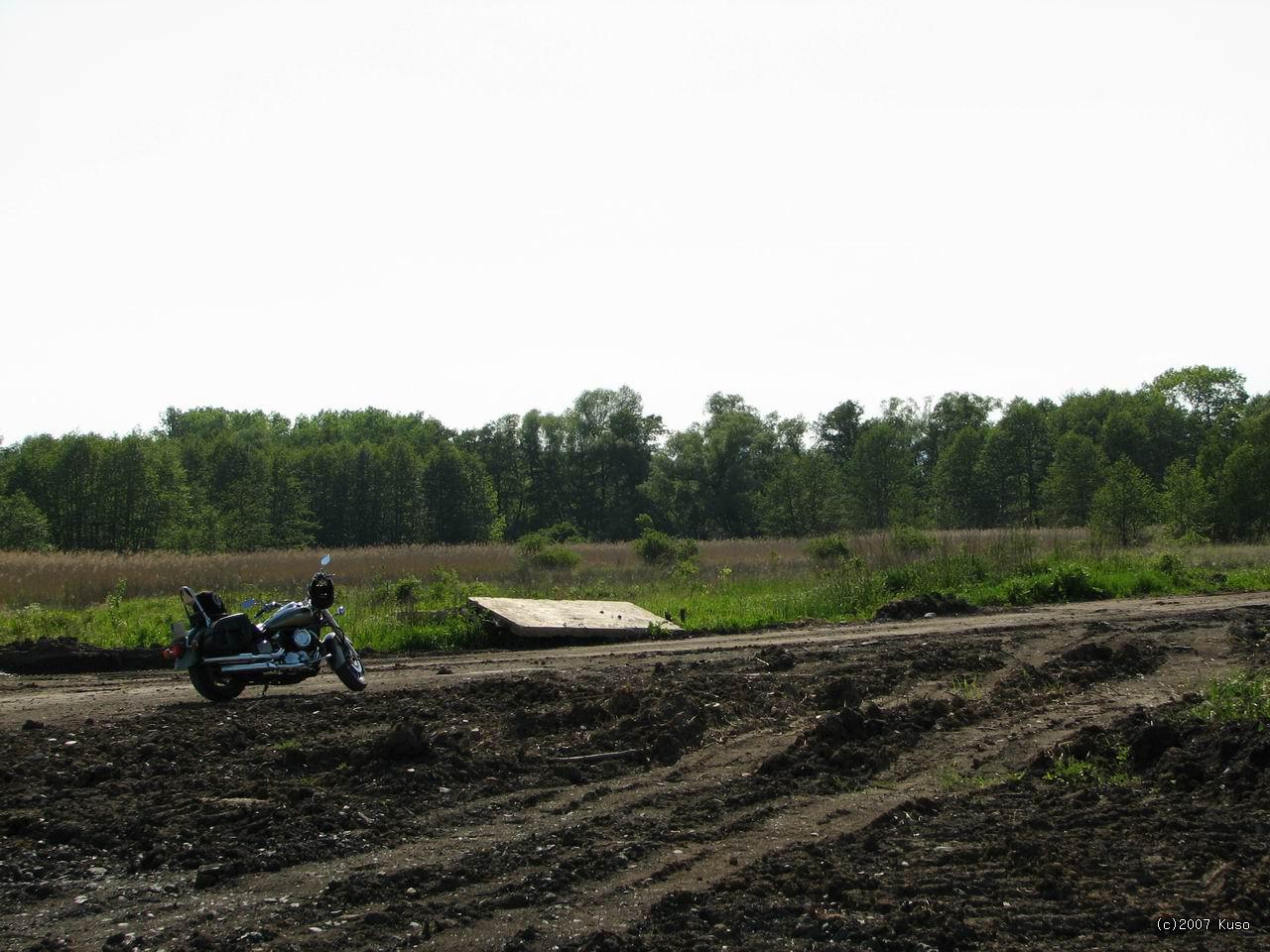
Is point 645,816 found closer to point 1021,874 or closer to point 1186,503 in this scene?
point 1021,874

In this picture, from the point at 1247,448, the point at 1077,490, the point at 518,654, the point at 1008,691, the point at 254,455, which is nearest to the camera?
the point at 1008,691

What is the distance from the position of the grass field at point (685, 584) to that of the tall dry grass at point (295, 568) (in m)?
0.06

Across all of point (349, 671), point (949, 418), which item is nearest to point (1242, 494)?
point (349, 671)

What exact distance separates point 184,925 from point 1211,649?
1078cm

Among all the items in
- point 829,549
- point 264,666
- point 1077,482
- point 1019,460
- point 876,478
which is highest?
point 1019,460

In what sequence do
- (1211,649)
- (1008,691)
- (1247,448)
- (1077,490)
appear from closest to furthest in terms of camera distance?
1. (1008,691)
2. (1211,649)
3. (1247,448)
4. (1077,490)

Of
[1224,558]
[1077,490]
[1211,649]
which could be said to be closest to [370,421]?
[1077,490]

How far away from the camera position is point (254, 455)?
238ft

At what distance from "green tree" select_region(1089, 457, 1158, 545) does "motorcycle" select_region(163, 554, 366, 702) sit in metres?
25.3

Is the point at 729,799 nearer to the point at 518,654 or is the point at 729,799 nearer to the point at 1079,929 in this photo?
the point at 1079,929

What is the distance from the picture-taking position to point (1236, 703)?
771 centimetres

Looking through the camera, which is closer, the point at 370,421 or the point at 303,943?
the point at 303,943

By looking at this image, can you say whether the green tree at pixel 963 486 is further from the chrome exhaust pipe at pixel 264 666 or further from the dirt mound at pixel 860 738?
the dirt mound at pixel 860 738

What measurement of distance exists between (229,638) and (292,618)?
0.61 meters
